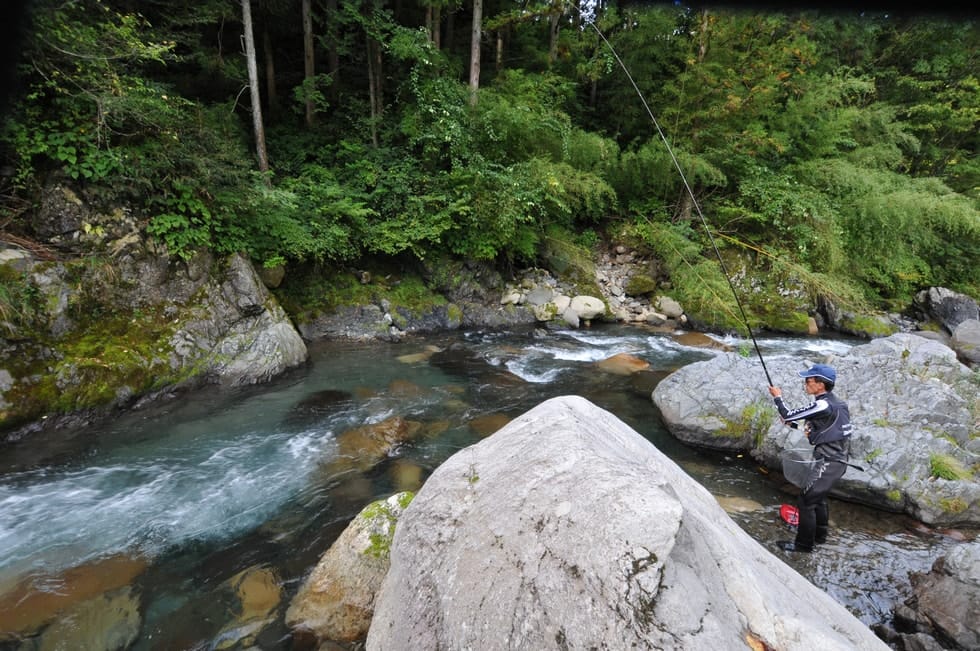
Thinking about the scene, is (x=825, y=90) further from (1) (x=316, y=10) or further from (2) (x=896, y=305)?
(1) (x=316, y=10)

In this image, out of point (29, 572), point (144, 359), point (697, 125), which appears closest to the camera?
point (29, 572)

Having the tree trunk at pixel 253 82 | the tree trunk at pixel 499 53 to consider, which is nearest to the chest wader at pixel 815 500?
the tree trunk at pixel 253 82

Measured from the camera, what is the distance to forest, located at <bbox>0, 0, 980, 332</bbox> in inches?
343

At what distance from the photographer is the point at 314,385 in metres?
7.51

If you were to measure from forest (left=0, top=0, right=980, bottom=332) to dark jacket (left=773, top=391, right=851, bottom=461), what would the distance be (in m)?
5.99

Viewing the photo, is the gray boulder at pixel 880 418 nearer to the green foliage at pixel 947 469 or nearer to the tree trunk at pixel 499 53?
the green foliage at pixel 947 469

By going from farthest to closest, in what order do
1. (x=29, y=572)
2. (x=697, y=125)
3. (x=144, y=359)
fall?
(x=697, y=125) < (x=144, y=359) < (x=29, y=572)

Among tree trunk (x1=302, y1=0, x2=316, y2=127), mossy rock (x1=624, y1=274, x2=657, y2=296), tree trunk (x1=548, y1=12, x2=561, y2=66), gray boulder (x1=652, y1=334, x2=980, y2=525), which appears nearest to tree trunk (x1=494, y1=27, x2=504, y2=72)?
tree trunk (x1=548, y1=12, x2=561, y2=66)

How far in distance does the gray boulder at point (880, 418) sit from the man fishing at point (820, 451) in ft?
0.71

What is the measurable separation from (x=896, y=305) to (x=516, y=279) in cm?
1246

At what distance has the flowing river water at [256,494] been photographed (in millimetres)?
3520

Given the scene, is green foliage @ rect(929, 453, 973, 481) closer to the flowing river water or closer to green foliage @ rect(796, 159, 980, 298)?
the flowing river water

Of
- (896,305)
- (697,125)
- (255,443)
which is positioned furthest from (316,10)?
(896,305)

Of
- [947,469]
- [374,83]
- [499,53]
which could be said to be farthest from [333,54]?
[947,469]
